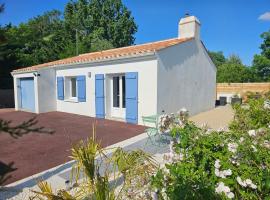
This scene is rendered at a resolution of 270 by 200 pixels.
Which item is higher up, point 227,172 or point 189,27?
point 189,27

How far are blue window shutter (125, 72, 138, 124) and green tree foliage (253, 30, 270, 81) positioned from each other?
16.7 meters

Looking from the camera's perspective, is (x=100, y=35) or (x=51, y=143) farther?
(x=100, y=35)

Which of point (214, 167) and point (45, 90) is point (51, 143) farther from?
point (45, 90)

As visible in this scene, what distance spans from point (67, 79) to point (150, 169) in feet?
41.5

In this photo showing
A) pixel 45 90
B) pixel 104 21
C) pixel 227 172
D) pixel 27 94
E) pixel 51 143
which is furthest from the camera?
pixel 104 21

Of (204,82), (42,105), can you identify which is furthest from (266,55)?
(42,105)

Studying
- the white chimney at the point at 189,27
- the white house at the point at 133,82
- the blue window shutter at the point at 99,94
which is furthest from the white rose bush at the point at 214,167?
the white chimney at the point at 189,27

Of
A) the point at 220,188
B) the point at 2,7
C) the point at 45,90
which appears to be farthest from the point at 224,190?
the point at 45,90

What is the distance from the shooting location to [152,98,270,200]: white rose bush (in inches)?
82.4

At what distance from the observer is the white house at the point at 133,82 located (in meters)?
10.0

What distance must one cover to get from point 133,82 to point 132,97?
71 cm

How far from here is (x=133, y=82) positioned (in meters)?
10.4

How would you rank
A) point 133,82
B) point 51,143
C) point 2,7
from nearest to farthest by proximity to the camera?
point 2,7, point 51,143, point 133,82

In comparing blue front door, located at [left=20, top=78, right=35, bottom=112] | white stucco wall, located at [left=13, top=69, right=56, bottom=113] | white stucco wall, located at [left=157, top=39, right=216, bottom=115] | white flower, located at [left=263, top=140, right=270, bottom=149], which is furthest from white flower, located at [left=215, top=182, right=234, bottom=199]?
blue front door, located at [left=20, top=78, right=35, bottom=112]
